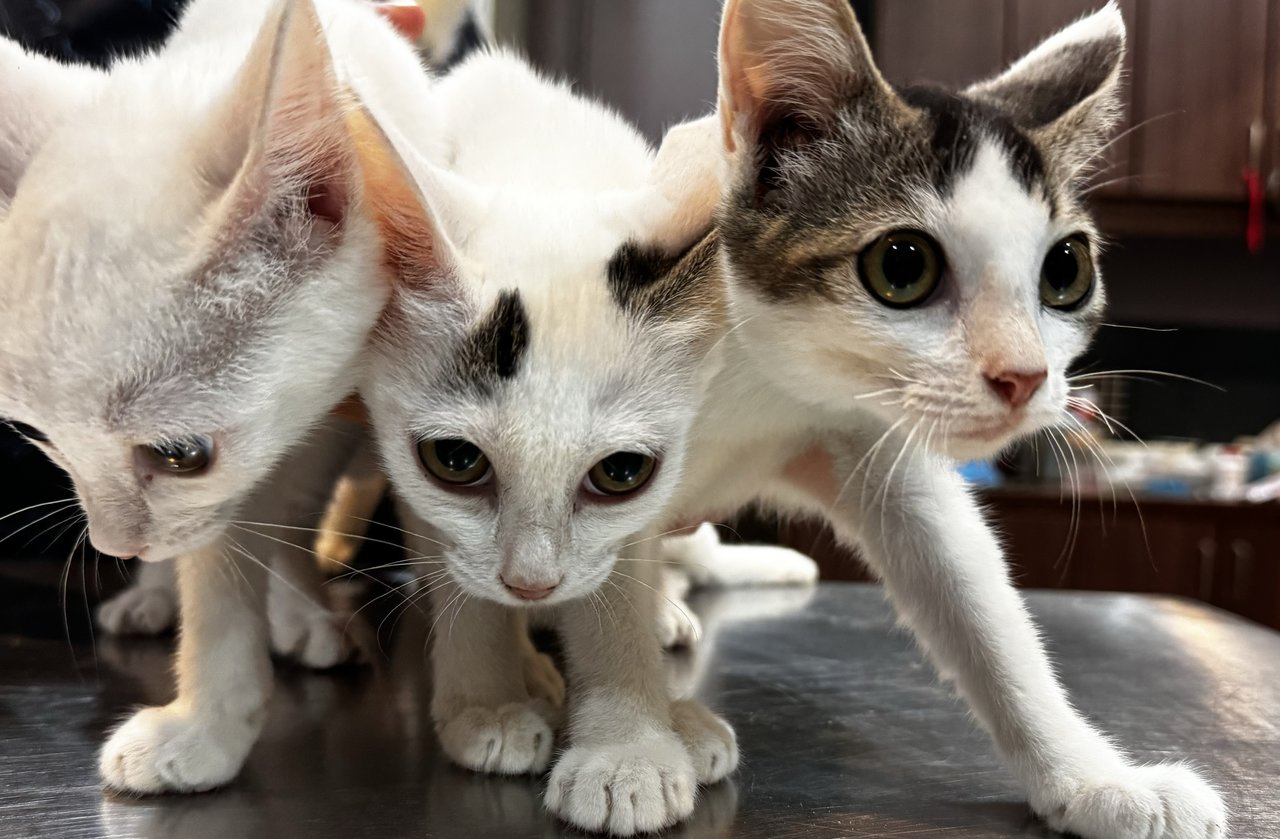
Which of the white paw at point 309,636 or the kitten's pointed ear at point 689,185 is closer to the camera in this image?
the kitten's pointed ear at point 689,185

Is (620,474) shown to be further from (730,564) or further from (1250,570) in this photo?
(1250,570)

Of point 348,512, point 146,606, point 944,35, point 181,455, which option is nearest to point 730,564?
point 348,512

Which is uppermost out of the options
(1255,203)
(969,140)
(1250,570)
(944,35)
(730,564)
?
(944,35)

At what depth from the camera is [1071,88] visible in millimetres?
734

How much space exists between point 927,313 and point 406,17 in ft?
1.97

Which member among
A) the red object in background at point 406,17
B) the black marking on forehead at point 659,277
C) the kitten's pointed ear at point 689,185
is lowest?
the black marking on forehead at point 659,277

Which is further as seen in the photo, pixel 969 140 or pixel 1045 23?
pixel 1045 23

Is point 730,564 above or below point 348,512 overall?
below

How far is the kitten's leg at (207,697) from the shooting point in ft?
2.02

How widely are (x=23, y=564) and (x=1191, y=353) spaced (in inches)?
109

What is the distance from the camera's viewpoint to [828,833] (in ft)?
1.91

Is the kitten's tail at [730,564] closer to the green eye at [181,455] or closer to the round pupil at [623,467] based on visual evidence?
the round pupil at [623,467]

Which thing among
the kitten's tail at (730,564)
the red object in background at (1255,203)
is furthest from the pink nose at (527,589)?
the red object in background at (1255,203)

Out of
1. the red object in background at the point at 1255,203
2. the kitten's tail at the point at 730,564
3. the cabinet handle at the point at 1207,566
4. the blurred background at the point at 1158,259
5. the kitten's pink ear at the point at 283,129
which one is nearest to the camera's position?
the kitten's pink ear at the point at 283,129
